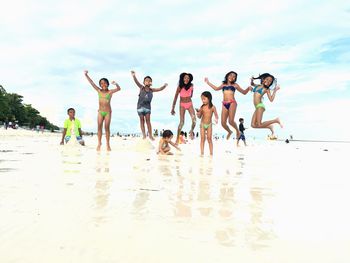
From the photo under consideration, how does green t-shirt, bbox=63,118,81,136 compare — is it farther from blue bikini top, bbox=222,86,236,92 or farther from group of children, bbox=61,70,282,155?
blue bikini top, bbox=222,86,236,92

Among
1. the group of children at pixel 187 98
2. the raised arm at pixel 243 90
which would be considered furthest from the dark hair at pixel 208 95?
the raised arm at pixel 243 90

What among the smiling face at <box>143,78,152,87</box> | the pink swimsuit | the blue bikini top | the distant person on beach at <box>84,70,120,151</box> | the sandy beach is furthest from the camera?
the smiling face at <box>143,78,152,87</box>

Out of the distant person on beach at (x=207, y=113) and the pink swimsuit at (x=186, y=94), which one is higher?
the pink swimsuit at (x=186, y=94)

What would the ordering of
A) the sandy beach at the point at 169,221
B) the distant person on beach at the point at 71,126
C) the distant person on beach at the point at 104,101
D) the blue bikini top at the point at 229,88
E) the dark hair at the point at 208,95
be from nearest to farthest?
the sandy beach at the point at 169,221 → the dark hair at the point at 208,95 → the distant person on beach at the point at 104,101 → the blue bikini top at the point at 229,88 → the distant person on beach at the point at 71,126

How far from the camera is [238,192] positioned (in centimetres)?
330

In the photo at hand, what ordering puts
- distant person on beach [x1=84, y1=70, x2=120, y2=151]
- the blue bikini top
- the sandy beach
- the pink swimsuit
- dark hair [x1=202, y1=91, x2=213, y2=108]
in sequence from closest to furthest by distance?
1. the sandy beach
2. dark hair [x1=202, y1=91, x2=213, y2=108]
3. distant person on beach [x1=84, y1=70, x2=120, y2=151]
4. the pink swimsuit
5. the blue bikini top

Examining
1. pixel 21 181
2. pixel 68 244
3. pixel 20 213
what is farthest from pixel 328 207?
pixel 21 181

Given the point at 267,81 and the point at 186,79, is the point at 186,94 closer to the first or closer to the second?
the point at 186,79

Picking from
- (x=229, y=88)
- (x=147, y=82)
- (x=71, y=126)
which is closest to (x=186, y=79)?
(x=147, y=82)

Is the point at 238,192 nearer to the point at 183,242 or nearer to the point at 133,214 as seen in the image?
the point at 133,214

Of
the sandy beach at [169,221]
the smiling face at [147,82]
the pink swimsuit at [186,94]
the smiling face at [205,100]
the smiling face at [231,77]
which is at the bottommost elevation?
the sandy beach at [169,221]

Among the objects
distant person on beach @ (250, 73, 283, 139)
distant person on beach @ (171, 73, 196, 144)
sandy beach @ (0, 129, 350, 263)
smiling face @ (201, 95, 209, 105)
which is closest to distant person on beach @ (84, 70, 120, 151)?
distant person on beach @ (171, 73, 196, 144)

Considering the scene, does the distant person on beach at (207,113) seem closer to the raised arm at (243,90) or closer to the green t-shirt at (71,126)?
the raised arm at (243,90)

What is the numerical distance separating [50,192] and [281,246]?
2066 millimetres
